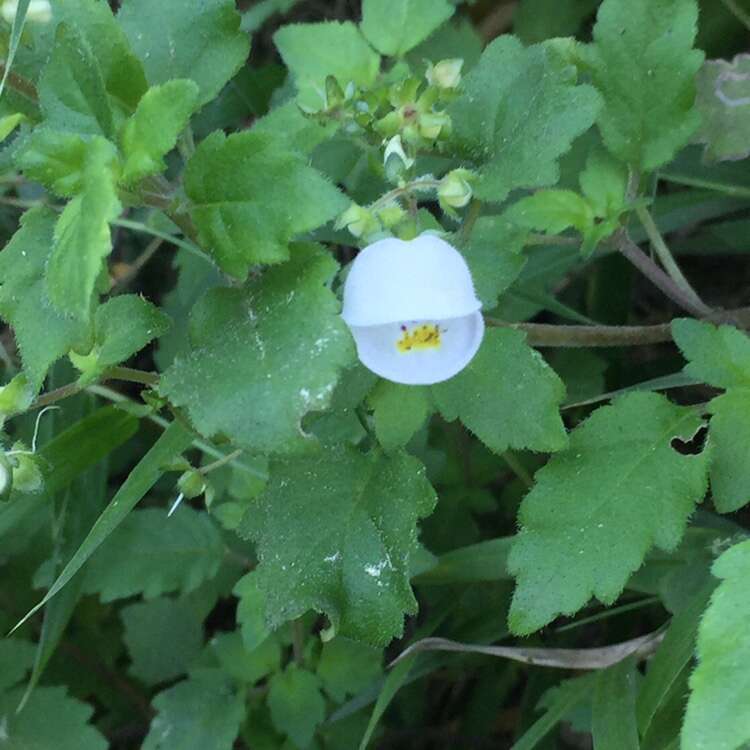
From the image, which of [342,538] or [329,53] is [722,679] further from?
[329,53]

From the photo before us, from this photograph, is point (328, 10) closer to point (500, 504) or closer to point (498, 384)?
point (500, 504)

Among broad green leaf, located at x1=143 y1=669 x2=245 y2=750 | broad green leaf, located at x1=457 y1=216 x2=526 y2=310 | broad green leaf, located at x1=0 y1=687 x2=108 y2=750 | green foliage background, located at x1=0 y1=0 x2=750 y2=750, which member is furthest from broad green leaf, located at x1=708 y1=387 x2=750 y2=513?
broad green leaf, located at x1=0 y1=687 x2=108 y2=750

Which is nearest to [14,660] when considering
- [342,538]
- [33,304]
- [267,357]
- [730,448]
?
[342,538]

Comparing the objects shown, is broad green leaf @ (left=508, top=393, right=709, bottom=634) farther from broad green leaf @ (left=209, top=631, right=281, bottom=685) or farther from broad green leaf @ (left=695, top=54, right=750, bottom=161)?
broad green leaf @ (left=209, top=631, right=281, bottom=685)

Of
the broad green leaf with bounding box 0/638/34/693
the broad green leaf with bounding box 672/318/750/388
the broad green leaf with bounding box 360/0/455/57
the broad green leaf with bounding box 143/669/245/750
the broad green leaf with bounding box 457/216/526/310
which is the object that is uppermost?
the broad green leaf with bounding box 360/0/455/57

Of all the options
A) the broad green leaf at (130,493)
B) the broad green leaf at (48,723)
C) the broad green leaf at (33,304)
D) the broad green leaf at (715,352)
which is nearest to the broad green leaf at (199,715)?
the broad green leaf at (48,723)
